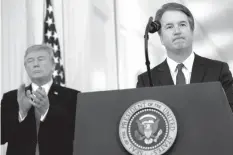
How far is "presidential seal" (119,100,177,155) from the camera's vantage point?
1048mm

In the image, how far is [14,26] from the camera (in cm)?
408

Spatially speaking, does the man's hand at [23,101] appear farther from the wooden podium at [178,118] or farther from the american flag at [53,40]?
the american flag at [53,40]

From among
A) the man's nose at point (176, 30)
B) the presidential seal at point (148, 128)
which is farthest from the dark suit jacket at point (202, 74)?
the presidential seal at point (148, 128)

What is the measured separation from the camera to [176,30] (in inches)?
73.5

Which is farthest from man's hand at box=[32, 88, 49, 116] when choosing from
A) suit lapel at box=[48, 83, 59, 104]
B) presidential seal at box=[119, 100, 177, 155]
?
presidential seal at box=[119, 100, 177, 155]

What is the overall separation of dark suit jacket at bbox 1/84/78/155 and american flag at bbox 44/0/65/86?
1148mm

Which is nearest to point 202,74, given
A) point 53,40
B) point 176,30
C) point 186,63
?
point 186,63

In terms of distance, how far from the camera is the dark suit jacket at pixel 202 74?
1727mm

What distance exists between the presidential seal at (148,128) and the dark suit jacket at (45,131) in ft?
4.65

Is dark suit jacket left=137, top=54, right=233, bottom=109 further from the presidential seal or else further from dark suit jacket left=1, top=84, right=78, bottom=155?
dark suit jacket left=1, top=84, right=78, bottom=155

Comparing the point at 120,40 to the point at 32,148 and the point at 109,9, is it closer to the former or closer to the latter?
the point at 109,9

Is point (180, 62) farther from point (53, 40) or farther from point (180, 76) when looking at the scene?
point (53, 40)

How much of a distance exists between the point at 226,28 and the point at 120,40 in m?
1.09

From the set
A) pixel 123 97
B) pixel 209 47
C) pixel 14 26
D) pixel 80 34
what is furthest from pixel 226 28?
pixel 123 97
